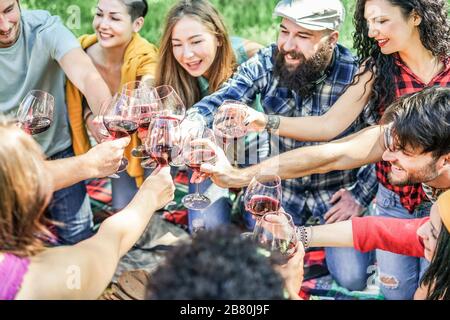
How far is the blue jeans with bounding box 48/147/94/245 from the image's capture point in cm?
330

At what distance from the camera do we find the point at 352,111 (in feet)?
9.72

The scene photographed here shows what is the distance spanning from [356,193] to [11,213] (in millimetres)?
2080

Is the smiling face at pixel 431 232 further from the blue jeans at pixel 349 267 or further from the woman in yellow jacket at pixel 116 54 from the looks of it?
the woman in yellow jacket at pixel 116 54

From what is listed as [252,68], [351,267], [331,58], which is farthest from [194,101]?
[351,267]

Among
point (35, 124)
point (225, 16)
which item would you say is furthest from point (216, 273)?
point (225, 16)

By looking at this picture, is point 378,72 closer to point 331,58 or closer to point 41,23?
point 331,58

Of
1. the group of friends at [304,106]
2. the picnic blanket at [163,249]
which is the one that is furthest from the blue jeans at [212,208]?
the picnic blanket at [163,249]

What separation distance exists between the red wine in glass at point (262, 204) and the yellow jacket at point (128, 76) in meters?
1.04

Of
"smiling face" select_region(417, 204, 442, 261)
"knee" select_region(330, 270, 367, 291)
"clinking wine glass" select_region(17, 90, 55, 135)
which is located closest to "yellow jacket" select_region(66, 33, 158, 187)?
"clinking wine glass" select_region(17, 90, 55, 135)

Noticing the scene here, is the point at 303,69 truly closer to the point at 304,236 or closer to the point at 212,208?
the point at 212,208

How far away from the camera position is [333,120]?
2973 millimetres

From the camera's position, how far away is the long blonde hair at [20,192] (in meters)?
1.52

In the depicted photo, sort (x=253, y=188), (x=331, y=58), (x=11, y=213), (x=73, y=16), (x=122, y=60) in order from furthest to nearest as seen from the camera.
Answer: (x=73, y=16) → (x=122, y=60) → (x=331, y=58) → (x=253, y=188) → (x=11, y=213)

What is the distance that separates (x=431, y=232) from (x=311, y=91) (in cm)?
110
